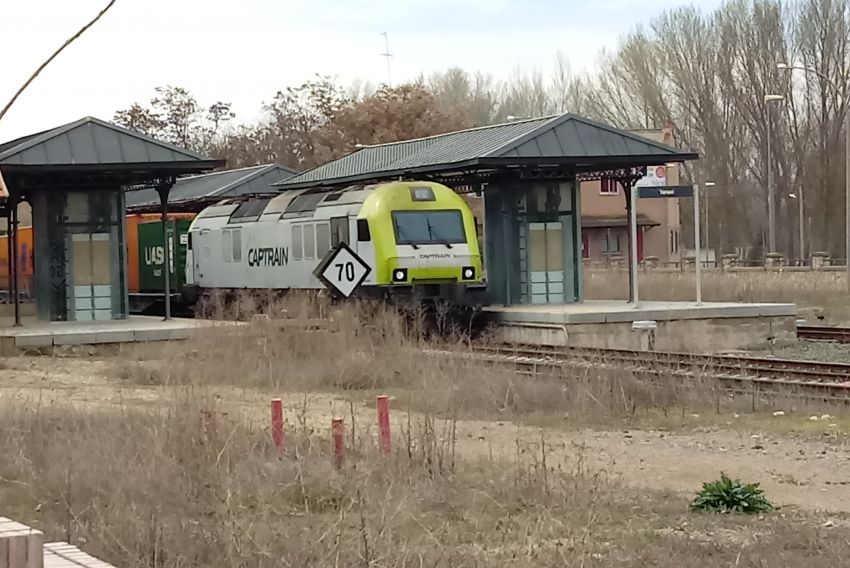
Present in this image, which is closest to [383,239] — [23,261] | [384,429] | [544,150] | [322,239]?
[322,239]

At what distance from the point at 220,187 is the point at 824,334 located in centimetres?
2006

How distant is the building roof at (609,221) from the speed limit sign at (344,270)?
5351 centimetres

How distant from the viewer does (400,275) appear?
86.5 ft

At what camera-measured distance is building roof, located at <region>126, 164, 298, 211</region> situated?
39.6 metres

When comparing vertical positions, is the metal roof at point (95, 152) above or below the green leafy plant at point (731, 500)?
above

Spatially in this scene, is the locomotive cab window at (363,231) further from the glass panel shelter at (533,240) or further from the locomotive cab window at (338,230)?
the glass panel shelter at (533,240)

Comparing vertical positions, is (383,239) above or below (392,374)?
above

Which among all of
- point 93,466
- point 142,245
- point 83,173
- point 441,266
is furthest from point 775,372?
point 142,245

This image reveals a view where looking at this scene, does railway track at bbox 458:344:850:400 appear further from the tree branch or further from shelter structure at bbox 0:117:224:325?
the tree branch

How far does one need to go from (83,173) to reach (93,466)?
17934mm

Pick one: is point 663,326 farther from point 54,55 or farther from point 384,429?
point 54,55

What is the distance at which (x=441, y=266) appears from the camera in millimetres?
26828

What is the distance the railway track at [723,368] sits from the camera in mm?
16797

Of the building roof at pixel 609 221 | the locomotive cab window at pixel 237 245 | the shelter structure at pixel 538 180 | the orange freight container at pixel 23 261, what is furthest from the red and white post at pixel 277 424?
the building roof at pixel 609 221
